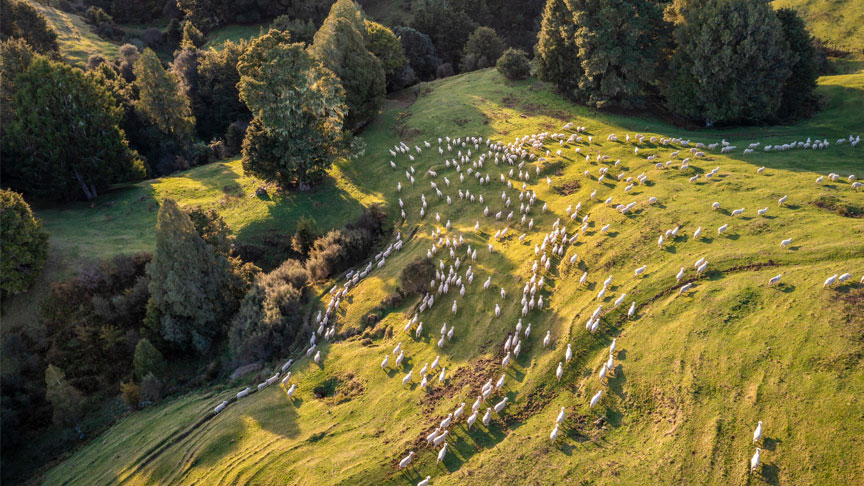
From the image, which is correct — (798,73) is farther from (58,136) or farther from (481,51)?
(58,136)

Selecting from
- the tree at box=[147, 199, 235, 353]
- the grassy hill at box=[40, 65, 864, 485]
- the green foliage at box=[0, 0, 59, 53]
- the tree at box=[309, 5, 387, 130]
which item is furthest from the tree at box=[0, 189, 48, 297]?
the green foliage at box=[0, 0, 59, 53]

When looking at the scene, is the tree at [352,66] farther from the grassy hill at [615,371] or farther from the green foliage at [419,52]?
the grassy hill at [615,371]

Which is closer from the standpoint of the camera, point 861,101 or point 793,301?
point 793,301

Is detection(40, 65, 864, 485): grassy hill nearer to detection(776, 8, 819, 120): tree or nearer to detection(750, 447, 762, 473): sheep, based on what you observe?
detection(750, 447, 762, 473): sheep

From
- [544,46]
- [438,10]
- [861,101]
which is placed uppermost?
[438,10]

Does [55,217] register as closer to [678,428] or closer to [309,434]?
[309,434]

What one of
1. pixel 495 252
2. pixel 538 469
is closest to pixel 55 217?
pixel 495 252
